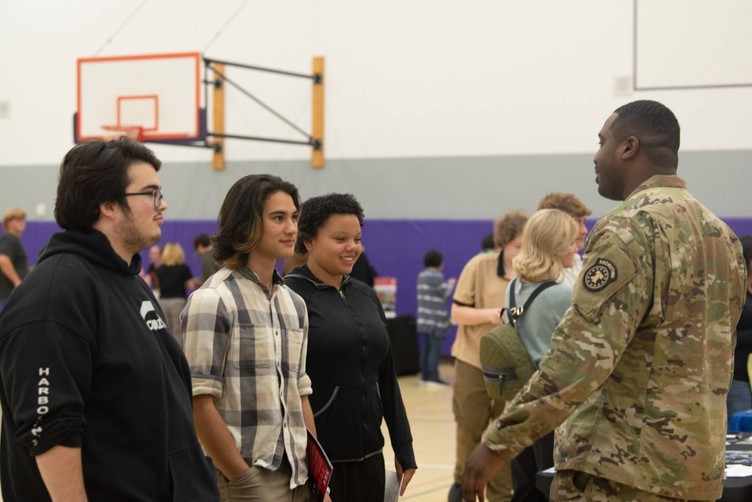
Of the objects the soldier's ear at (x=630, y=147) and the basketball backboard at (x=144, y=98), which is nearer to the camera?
the soldier's ear at (x=630, y=147)

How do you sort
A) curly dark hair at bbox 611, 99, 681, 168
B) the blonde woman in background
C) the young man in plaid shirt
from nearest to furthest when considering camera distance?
curly dark hair at bbox 611, 99, 681, 168 < the young man in plaid shirt < the blonde woman in background

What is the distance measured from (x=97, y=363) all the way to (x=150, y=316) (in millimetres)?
228

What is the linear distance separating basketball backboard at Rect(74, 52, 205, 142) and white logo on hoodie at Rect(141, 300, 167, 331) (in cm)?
1237

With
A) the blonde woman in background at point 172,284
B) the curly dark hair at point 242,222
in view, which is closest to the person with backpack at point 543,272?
the curly dark hair at point 242,222

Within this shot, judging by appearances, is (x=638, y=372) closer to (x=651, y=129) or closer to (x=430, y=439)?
(x=651, y=129)

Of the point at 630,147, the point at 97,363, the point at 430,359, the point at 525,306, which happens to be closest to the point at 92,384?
the point at 97,363

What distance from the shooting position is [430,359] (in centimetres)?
1305

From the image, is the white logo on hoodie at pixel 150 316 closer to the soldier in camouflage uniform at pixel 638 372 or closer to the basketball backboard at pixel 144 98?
the soldier in camouflage uniform at pixel 638 372

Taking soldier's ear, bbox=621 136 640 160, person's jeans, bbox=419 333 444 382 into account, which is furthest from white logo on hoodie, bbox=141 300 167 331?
person's jeans, bbox=419 333 444 382

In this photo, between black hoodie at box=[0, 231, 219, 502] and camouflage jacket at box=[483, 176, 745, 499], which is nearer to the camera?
black hoodie at box=[0, 231, 219, 502]

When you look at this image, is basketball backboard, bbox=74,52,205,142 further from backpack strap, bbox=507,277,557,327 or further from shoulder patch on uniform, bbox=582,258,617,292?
shoulder patch on uniform, bbox=582,258,617,292

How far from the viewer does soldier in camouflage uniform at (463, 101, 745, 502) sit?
8.63 ft

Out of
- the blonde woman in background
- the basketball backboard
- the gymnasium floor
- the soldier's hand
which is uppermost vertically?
the basketball backboard

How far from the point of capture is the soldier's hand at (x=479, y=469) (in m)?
2.69
